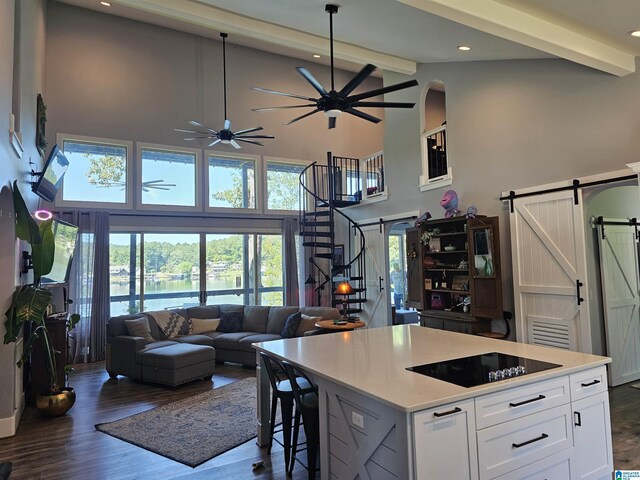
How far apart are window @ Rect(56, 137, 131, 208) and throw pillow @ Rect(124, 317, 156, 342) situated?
8.11 feet

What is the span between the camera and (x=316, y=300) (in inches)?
366

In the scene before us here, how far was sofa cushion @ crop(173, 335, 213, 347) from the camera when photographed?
668cm

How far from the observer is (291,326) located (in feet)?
21.5

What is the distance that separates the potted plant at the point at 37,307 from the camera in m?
4.05

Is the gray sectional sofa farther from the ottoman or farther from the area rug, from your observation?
the area rug

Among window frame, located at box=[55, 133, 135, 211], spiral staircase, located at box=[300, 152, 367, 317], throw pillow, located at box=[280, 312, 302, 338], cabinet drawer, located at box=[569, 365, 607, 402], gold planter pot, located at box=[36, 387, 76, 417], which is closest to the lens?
cabinet drawer, located at box=[569, 365, 607, 402]

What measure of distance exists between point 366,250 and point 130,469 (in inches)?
242

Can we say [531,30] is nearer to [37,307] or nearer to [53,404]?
[37,307]

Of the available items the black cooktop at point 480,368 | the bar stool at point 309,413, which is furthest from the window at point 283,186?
the black cooktop at point 480,368

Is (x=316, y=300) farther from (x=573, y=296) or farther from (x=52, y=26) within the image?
(x=52, y=26)

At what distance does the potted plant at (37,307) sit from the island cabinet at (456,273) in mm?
5015

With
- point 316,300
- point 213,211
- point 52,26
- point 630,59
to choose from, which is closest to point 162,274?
point 213,211

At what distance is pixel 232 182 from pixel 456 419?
7.71 metres

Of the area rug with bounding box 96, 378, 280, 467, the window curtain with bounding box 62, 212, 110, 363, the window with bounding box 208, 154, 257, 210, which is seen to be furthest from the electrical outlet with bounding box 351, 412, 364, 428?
the window with bounding box 208, 154, 257, 210
